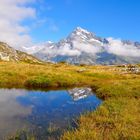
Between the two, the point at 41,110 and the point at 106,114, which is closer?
the point at 106,114

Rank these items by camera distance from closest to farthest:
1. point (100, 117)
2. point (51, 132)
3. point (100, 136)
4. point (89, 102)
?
1. point (100, 136)
2. point (51, 132)
3. point (100, 117)
4. point (89, 102)

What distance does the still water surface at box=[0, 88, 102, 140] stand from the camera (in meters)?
22.5

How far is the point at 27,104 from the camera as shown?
35.0m

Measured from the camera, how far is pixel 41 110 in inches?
1217

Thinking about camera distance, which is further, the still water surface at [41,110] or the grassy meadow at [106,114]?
the still water surface at [41,110]

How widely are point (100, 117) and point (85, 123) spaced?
2.16m

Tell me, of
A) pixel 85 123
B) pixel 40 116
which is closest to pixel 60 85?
pixel 40 116

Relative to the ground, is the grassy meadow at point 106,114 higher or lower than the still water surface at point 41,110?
Answer: higher

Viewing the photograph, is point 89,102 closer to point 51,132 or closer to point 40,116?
point 40,116

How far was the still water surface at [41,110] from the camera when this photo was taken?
22531mm

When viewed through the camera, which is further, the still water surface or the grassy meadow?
the still water surface

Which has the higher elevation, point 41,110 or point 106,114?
point 106,114

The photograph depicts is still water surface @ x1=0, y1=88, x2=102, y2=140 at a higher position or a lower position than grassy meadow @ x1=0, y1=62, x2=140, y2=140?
lower

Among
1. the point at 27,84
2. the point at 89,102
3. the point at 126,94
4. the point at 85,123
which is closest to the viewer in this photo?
the point at 85,123
